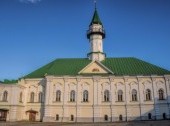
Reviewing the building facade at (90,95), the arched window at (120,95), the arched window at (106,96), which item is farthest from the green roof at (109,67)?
the arched window at (106,96)

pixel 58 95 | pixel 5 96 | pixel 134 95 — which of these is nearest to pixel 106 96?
pixel 134 95

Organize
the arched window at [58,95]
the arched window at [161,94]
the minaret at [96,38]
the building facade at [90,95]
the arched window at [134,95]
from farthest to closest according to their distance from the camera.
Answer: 1. the minaret at [96,38]
2. the arched window at [58,95]
3. the arched window at [134,95]
4. the arched window at [161,94]
5. the building facade at [90,95]

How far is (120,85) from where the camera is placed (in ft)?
138

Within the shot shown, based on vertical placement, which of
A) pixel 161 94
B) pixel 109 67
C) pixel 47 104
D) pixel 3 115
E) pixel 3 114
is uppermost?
pixel 109 67

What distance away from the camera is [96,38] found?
49.9 meters

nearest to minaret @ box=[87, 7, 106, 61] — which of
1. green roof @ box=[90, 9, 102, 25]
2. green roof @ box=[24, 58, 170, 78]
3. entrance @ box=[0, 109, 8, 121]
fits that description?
green roof @ box=[90, 9, 102, 25]

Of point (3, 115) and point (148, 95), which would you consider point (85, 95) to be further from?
point (3, 115)

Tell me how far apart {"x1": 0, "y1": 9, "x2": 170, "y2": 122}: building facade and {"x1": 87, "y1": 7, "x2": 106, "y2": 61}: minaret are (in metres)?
3.60

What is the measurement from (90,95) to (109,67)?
Result: 715 cm

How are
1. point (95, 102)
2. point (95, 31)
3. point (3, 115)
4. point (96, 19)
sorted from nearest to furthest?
point (3, 115) → point (95, 102) → point (95, 31) → point (96, 19)

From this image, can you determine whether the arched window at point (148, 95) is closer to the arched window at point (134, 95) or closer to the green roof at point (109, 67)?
the arched window at point (134, 95)

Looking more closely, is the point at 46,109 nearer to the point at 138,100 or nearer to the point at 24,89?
the point at 24,89

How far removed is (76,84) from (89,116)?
6.20 meters

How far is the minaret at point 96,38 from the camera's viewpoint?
4778 cm
